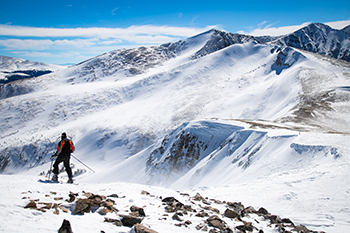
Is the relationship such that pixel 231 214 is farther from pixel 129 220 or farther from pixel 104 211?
pixel 104 211

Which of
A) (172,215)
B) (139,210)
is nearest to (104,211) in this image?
(139,210)

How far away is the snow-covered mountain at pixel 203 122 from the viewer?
15.1m

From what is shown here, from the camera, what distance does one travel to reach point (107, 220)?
249 inches

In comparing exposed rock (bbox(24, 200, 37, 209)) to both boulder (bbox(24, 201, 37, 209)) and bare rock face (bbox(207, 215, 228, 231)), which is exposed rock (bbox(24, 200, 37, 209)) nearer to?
boulder (bbox(24, 201, 37, 209))

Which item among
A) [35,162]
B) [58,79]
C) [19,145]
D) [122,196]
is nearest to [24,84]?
[58,79]

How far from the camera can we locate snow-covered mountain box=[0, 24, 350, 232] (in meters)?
15.1

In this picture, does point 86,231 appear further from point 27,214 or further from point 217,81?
point 217,81

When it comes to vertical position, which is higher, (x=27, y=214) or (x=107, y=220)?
(x=27, y=214)

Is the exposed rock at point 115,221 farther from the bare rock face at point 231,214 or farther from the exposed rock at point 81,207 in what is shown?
the bare rock face at point 231,214

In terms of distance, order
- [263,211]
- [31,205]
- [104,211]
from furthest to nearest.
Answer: [263,211] → [104,211] → [31,205]

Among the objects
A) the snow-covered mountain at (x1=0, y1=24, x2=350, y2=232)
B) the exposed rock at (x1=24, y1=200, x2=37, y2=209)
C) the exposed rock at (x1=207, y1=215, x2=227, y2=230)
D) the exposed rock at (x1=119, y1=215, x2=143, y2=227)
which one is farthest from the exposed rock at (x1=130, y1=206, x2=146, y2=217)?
the snow-covered mountain at (x1=0, y1=24, x2=350, y2=232)

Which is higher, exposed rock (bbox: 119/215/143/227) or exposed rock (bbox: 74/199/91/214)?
exposed rock (bbox: 74/199/91/214)

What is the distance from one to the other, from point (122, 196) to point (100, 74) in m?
132

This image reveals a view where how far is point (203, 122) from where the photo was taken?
36188mm
